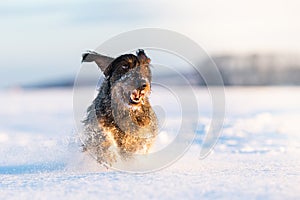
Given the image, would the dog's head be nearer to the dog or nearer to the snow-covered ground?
the dog

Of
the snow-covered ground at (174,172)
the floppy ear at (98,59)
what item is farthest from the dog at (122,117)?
the snow-covered ground at (174,172)

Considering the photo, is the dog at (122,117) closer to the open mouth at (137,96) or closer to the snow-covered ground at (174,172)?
the open mouth at (137,96)

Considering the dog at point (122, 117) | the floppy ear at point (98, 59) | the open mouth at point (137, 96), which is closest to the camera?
the open mouth at point (137, 96)

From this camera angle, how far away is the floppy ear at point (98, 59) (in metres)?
5.81

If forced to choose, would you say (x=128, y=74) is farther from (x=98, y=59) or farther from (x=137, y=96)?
(x=98, y=59)

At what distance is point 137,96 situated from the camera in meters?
5.49

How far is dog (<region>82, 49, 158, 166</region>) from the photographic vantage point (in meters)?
5.55

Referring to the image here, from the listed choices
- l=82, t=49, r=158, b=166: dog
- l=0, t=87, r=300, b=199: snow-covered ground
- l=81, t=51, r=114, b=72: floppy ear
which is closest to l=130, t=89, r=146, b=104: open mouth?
l=82, t=49, r=158, b=166: dog

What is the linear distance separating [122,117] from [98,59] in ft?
2.44

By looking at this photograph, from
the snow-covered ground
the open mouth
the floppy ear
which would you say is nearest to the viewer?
the snow-covered ground

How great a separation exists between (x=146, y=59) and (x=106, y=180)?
1674 mm

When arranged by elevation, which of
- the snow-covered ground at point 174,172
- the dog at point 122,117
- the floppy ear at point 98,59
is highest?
the floppy ear at point 98,59

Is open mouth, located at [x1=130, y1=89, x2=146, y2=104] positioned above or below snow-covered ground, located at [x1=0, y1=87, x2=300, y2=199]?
above

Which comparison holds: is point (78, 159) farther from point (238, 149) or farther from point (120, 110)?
point (238, 149)
